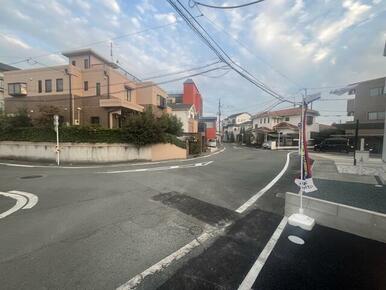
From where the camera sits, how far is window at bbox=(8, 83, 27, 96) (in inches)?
874

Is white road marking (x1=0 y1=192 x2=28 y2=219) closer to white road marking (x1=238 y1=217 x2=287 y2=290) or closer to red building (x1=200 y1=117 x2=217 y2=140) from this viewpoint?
white road marking (x1=238 y1=217 x2=287 y2=290)

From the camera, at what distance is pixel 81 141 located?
1550 cm

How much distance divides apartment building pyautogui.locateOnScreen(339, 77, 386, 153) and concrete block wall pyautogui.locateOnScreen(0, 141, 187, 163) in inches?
948

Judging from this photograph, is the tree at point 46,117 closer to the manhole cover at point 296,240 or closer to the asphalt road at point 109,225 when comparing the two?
the asphalt road at point 109,225

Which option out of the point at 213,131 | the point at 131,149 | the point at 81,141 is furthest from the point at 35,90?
the point at 213,131

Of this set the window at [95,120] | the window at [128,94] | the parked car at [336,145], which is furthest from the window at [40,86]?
the parked car at [336,145]

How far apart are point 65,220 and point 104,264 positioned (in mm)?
2306

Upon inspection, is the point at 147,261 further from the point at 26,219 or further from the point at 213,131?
the point at 213,131

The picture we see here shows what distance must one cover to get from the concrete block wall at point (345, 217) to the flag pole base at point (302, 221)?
21 centimetres

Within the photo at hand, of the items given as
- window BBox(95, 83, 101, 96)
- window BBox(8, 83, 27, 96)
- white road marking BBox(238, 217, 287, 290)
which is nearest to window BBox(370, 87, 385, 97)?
white road marking BBox(238, 217, 287, 290)

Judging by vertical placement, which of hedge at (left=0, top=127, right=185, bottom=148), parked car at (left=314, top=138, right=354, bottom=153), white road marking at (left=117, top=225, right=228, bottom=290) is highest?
hedge at (left=0, top=127, right=185, bottom=148)

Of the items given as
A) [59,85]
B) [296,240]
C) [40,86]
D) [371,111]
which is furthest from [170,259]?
[371,111]

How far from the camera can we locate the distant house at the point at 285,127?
118 feet

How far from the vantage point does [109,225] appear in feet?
15.4
